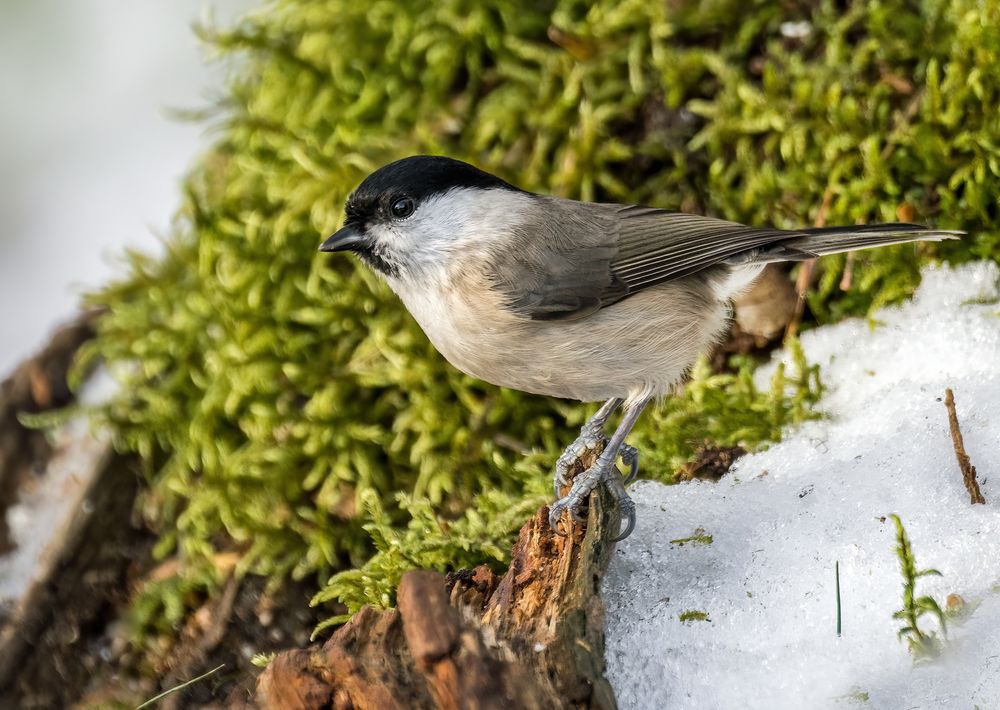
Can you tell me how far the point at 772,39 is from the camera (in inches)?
133

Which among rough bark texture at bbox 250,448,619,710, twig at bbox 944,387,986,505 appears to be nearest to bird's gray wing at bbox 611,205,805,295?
twig at bbox 944,387,986,505

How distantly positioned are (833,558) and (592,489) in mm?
569

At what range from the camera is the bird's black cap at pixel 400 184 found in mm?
2555

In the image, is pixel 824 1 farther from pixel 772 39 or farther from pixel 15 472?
pixel 15 472

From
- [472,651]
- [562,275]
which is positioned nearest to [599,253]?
[562,275]

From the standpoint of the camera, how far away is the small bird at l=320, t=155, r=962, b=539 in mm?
2506

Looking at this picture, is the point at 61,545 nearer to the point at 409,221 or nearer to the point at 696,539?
the point at 409,221

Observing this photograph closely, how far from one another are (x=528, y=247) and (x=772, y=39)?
4.68 feet

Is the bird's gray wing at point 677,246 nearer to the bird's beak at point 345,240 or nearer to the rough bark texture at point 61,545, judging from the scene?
the bird's beak at point 345,240

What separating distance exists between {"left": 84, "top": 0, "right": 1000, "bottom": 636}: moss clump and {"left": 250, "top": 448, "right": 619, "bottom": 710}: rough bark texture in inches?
29.4

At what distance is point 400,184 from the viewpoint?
256 centimetres

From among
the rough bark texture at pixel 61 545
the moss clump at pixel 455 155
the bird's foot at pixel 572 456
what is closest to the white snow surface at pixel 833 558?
the bird's foot at pixel 572 456

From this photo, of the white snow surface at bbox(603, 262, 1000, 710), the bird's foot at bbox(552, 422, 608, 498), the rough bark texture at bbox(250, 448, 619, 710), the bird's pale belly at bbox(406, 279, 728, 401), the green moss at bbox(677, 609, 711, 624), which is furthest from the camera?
the bird's foot at bbox(552, 422, 608, 498)

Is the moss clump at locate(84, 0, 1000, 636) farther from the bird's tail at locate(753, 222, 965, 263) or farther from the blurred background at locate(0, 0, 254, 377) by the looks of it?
the blurred background at locate(0, 0, 254, 377)
